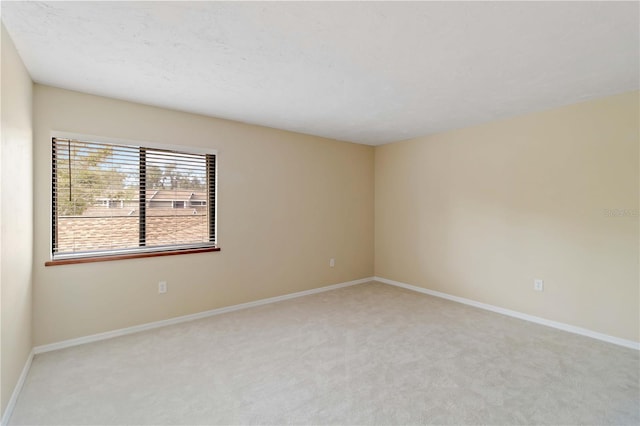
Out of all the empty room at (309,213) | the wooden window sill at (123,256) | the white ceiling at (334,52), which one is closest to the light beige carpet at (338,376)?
the empty room at (309,213)

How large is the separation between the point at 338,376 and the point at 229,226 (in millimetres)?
2199

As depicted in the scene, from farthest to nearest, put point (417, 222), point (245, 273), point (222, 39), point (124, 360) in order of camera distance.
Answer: point (417, 222)
point (245, 273)
point (124, 360)
point (222, 39)

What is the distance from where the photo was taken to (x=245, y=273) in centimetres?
397

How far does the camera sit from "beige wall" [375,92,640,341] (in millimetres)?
2961

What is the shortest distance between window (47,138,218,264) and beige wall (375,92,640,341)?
296 centimetres

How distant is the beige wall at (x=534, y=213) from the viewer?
9.71 ft

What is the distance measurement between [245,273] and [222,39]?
8.95ft

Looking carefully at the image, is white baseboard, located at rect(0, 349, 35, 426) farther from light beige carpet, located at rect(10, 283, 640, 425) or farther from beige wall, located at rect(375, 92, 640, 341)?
beige wall, located at rect(375, 92, 640, 341)

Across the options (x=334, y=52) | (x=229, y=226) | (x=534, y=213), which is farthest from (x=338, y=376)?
(x=534, y=213)

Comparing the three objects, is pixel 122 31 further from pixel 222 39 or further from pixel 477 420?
pixel 477 420

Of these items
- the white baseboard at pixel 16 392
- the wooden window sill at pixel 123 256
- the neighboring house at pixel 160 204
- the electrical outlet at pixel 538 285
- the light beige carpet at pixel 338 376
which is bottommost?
the light beige carpet at pixel 338 376

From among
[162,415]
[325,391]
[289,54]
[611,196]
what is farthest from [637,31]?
[162,415]

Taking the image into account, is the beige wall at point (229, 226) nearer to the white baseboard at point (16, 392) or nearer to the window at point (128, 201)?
the window at point (128, 201)

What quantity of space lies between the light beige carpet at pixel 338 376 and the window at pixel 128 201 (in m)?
0.91
